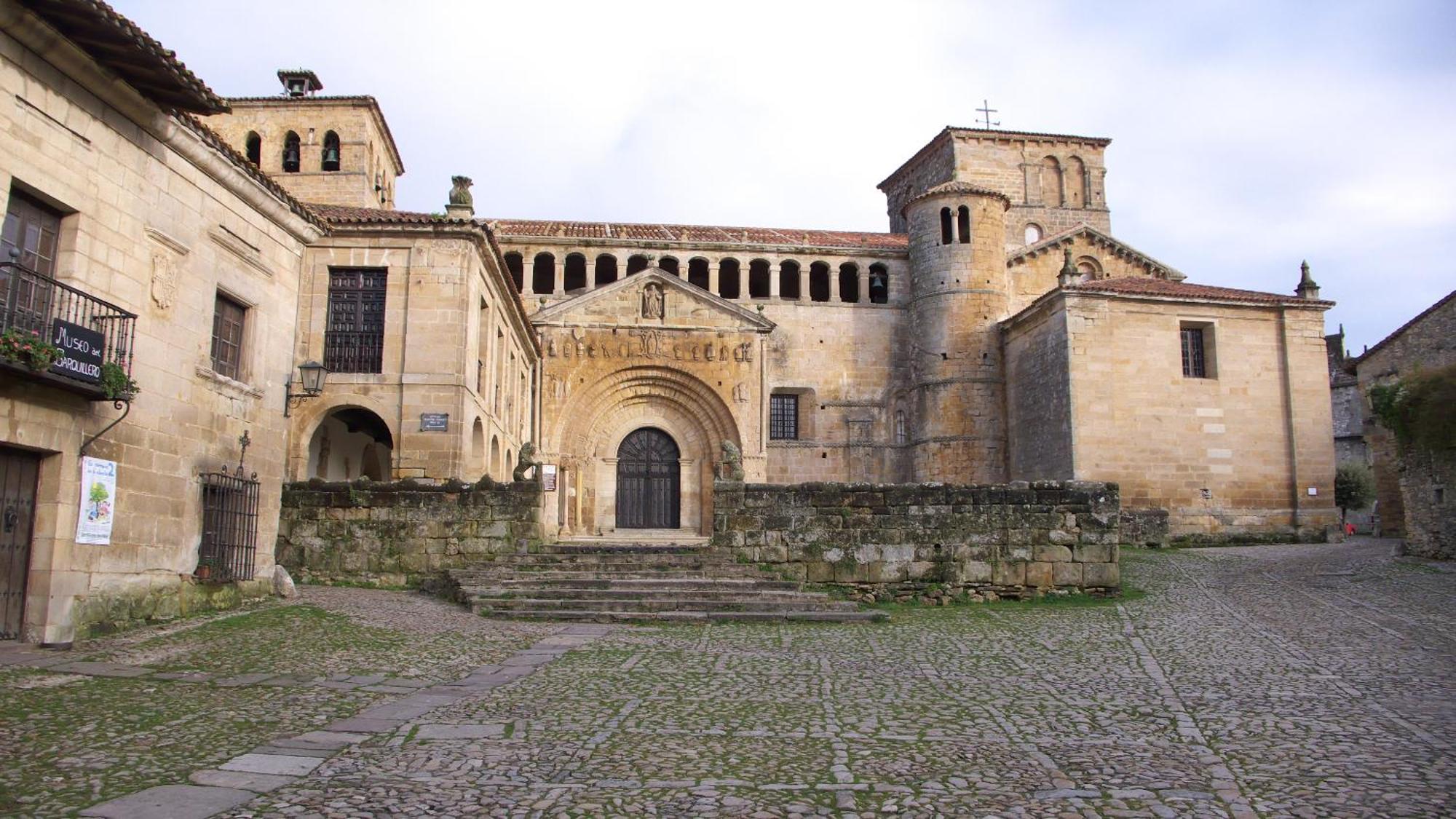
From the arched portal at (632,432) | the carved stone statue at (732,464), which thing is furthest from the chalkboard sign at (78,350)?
the arched portal at (632,432)

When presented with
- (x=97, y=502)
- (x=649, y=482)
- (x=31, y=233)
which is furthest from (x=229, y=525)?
(x=649, y=482)

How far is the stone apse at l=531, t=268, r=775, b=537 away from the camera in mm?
26547

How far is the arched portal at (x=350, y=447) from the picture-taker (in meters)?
18.9

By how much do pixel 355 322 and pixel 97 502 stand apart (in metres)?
8.70

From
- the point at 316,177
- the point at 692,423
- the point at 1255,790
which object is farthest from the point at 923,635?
the point at 316,177

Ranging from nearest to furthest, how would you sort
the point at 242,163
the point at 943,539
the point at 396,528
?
the point at 242,163, the point at 943,539, the point at 396,528

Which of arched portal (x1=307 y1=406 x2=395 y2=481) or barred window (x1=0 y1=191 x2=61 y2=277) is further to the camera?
arched portal (x1=307 y1=406 x2=395 y2=481)

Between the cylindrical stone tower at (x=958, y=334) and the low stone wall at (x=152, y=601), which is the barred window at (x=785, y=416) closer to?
the cylindrical stone tower at (x=958, y=334)

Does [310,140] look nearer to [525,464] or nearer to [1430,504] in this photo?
[525,464]

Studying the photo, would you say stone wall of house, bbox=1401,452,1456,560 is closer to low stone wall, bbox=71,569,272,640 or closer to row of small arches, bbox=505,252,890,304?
row of small arches, bbox=505,252,890,304

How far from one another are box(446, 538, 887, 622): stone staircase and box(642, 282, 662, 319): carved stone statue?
12.5 meters

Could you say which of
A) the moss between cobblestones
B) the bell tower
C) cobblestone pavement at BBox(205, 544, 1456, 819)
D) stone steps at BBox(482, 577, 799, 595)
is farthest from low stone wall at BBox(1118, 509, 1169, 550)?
the bell tower

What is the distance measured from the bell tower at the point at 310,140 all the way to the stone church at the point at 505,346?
0.09 m

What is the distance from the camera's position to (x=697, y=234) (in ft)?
108
